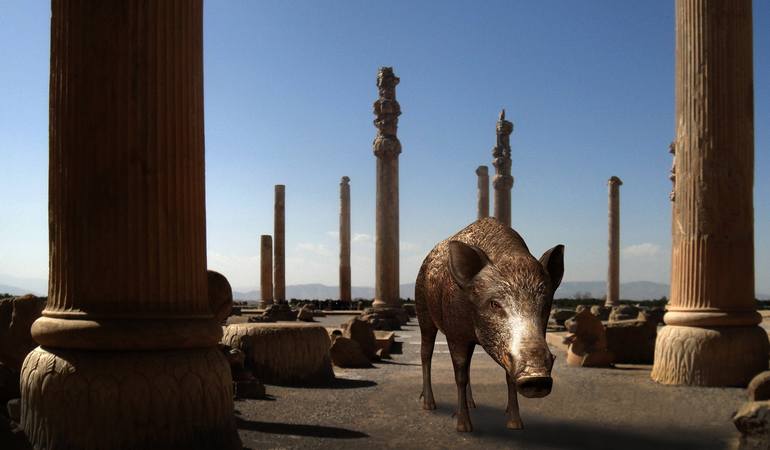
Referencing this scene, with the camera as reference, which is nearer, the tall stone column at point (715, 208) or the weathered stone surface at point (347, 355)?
the tall stone column at point (715, 208)

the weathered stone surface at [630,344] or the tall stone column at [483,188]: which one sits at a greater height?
the tall stone column at [483,188]

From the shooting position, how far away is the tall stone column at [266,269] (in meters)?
36.7

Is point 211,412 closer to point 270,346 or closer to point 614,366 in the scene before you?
point 270,346

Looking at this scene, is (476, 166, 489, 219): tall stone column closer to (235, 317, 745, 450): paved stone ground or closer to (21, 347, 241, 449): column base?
(235, 317, 745, 450): paved stone ground

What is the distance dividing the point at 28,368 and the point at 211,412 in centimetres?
136

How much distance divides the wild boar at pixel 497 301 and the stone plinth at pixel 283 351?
3888mm

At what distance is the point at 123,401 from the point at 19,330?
11.9 ft

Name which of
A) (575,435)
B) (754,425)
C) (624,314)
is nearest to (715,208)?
(575,435)

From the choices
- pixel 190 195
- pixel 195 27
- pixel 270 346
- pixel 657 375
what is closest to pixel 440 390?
pixel 270 346

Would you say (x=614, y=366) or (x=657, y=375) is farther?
(x=614, y=366)

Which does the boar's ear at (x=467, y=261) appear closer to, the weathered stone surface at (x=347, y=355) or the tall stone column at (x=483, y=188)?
the weathered stone surface at (x=347, y=355)

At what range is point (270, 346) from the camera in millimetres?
9477

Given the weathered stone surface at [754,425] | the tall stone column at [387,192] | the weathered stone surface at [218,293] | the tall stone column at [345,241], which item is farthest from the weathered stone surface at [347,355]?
the tall stone column at [345,241]

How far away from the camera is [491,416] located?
666 centimetres
